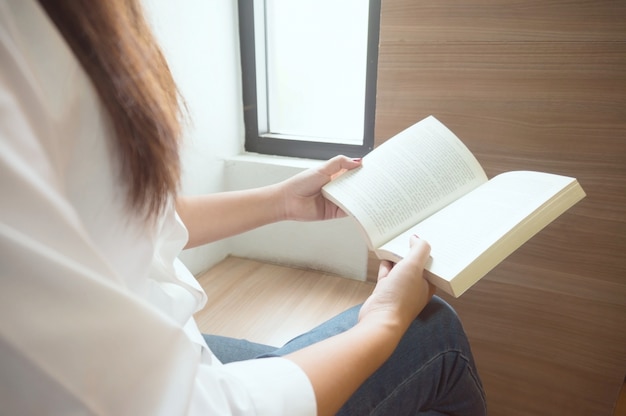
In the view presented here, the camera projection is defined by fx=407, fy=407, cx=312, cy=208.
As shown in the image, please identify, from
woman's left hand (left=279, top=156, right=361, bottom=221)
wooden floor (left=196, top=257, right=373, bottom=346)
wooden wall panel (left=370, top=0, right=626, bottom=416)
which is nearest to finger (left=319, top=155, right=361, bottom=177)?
woman's left hand (left=279, top=156, right=361, bottom=221)

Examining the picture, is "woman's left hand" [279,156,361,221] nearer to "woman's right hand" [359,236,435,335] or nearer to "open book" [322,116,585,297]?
"open book" [322,116,585,297]

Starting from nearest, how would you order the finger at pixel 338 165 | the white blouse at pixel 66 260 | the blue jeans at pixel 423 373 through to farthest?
the white blouse at pixel 66 260
the blue jeans at pixel 423 373
the finger at pixel 338 165

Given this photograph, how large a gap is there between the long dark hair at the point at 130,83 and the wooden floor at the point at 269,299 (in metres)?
0.59

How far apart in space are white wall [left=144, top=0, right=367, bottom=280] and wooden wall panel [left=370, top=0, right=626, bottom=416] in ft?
0.92

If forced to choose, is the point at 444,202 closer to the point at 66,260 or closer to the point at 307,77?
the point at 66,260

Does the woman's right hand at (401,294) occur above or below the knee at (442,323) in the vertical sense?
above

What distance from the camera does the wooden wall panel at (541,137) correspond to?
2.23 feet

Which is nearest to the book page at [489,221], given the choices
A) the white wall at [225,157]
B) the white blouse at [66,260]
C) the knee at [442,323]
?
the knee at [442,323]

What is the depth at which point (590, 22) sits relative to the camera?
2.14ft

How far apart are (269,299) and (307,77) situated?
23.1 inches

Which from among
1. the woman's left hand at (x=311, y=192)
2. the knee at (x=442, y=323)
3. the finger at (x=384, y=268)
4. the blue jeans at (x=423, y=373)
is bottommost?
the blue jeans at (x=423, y=373)

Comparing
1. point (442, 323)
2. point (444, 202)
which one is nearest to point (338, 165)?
point (444, 202)

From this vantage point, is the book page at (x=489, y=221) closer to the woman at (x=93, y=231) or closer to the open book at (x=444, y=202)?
the open book at (x=444, y=202)

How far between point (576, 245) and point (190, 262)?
824 mm
